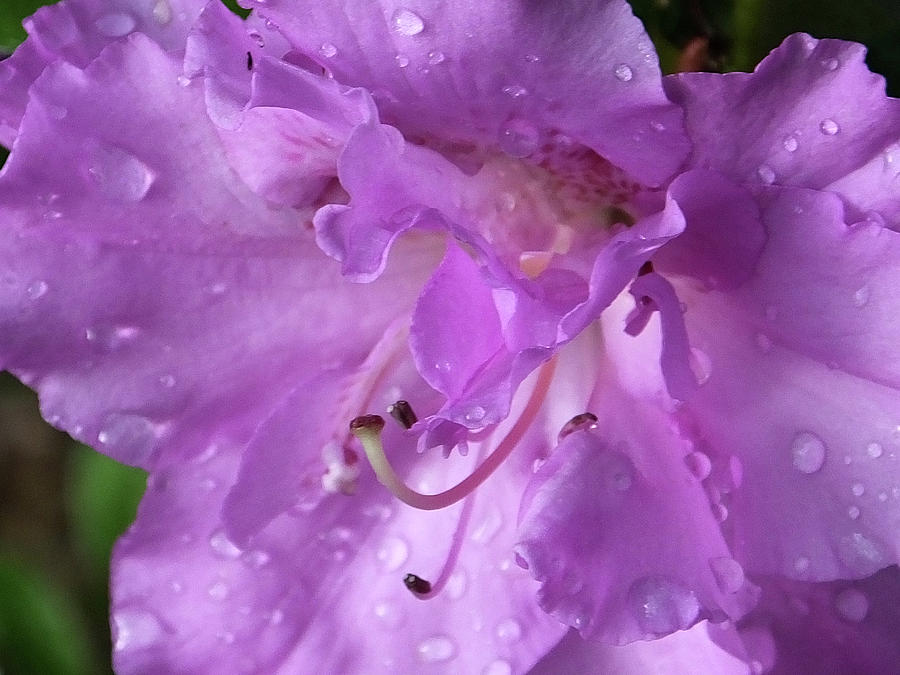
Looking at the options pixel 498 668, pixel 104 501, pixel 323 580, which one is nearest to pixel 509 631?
pixel 498 668

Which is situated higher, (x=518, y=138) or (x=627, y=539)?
(x=518, y=138)

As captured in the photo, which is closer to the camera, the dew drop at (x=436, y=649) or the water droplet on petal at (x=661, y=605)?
the water droplet on petal at (x=661, y=605)

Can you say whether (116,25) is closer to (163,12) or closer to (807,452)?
(163,12)

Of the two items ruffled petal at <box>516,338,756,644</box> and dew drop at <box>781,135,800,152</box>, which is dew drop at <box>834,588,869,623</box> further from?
dew drop at <box>781,135,800,152</box>

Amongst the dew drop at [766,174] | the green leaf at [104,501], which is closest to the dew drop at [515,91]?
the dew drop at [766,174]

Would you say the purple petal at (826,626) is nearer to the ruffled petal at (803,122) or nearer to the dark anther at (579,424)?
the dark anther at (579,424)

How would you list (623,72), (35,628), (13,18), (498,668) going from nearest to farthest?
(623,72) < (498,668) < (13,18) < (35,628)

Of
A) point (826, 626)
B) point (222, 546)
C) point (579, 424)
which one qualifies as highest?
point (579, 424)
